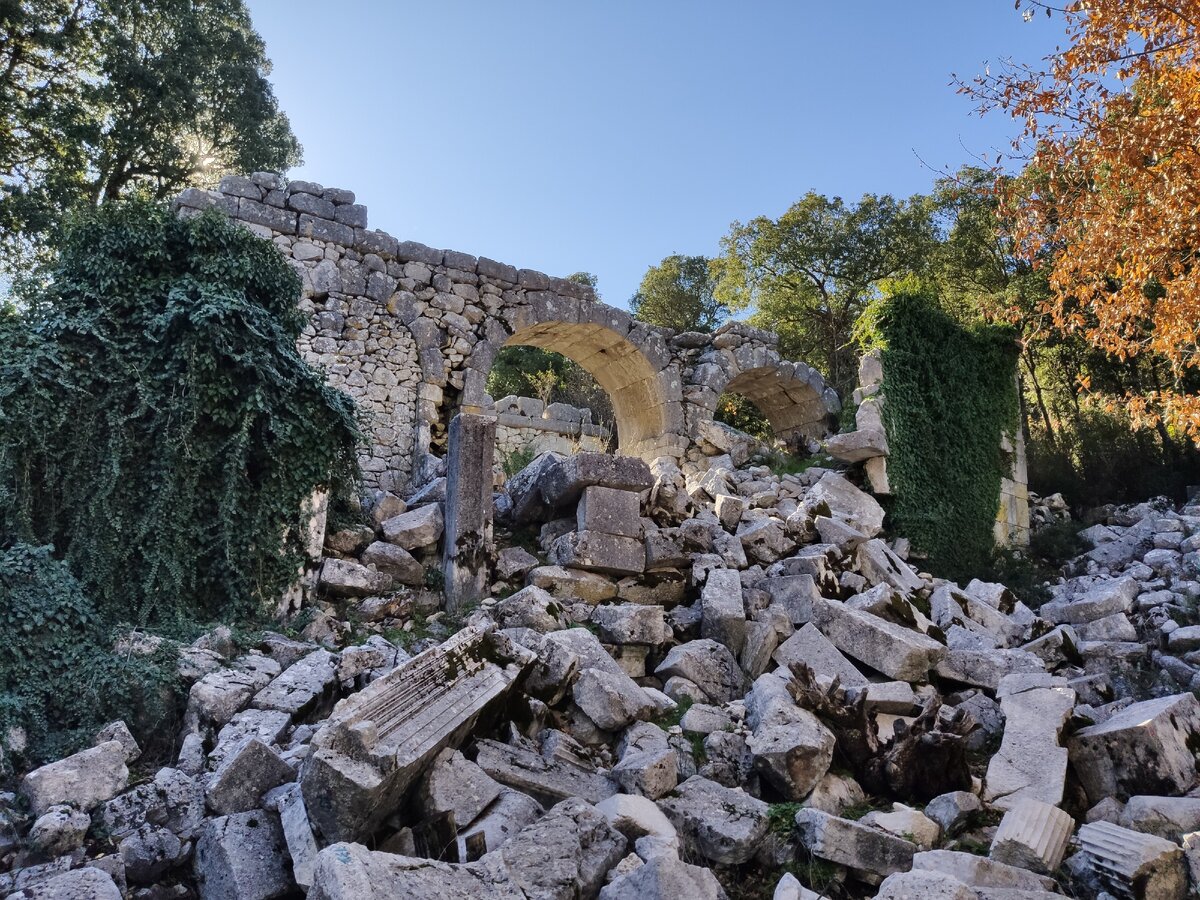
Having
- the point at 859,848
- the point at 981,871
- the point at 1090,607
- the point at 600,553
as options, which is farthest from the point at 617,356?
the point at 981,871

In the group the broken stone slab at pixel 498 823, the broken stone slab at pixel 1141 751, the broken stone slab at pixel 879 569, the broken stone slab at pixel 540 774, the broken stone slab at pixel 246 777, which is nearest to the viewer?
the broken stone slab at pixel 498 823

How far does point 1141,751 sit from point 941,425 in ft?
23.0

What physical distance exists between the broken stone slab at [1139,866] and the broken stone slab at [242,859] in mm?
3288

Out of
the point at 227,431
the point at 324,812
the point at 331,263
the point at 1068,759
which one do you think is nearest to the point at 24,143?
the point at 331,263

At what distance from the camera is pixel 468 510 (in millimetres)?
6488

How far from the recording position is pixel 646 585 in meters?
6.66

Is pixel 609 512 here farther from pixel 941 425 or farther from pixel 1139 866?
pixel 941 425

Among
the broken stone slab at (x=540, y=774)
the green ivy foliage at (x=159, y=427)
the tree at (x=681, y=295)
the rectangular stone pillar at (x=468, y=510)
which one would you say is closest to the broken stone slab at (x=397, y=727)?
the broken stone slab at (x=540, y=774)

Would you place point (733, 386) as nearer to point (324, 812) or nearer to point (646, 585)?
point (646, 585)

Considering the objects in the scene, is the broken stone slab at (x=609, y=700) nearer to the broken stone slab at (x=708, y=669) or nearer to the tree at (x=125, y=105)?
the broken stone slab at (x=708, y=669)

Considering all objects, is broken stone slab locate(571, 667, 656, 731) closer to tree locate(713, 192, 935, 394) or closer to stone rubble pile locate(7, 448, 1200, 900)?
stone rubble pile locate(7, 448, 1200, 900)

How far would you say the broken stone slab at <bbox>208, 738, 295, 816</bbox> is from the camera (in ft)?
11.8

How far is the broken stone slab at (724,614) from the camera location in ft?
19.4

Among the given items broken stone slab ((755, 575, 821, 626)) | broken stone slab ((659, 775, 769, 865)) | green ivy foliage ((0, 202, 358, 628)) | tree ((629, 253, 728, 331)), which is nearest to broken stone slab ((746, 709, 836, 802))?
broken stone slab ((659, 775, 769, 865))
